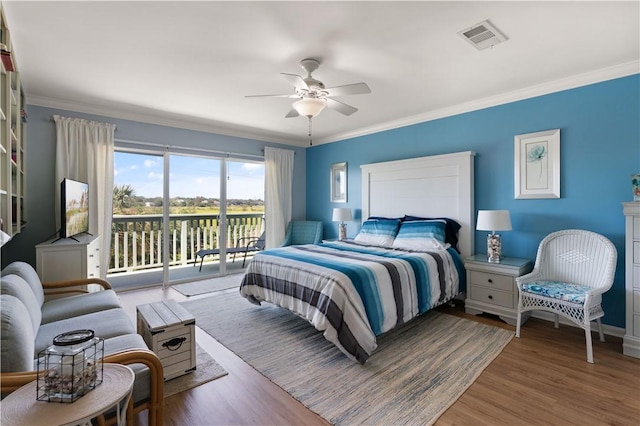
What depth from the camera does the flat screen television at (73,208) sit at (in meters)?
3.11

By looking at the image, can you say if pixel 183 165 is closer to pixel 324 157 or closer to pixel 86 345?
pixel 324 157

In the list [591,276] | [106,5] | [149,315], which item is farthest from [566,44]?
[149,315]

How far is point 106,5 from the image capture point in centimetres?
200

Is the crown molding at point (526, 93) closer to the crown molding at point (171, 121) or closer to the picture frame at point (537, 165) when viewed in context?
the picture frame at point (537, 165)

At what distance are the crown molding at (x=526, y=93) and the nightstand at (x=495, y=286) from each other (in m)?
1.85

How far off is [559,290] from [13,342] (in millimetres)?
3647

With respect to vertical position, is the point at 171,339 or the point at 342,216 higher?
the point at 342,216

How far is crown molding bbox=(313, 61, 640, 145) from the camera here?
9.40 feet

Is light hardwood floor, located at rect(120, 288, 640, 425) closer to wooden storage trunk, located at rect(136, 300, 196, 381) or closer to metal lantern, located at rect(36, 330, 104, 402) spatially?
wooden storage trunk, located at rect(136, 300, 196, 381)

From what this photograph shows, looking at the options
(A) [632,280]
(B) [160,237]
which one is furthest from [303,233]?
(A) [632,280]

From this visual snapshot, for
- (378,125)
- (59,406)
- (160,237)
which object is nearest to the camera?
(59,406)

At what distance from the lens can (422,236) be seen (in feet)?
12.7

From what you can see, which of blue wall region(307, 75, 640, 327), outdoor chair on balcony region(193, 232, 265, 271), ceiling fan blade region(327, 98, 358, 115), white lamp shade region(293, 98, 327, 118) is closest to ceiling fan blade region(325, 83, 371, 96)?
white lamp shade region(293, 98, 327, 118)

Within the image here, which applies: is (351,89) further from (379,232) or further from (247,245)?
(247,245)
